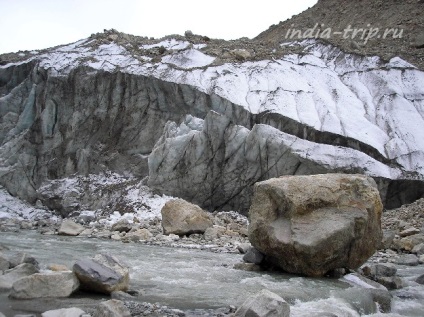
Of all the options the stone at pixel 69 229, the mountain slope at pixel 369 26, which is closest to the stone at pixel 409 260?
the stone at pixel 69 229

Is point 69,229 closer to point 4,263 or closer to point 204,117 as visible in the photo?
point 4,263

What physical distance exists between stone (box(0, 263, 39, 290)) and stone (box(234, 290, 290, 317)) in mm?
3673

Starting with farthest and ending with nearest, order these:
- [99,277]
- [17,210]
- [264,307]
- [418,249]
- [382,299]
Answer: [17,210], [418,249], [382,299], [99,277], [264,307]

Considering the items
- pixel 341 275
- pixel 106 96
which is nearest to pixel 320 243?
pixel 341 275

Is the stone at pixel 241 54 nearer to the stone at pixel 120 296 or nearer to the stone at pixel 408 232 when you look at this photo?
the stone at pixel 408 232

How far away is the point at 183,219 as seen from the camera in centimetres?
1662

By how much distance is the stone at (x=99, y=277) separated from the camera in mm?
6789

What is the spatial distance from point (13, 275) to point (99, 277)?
1.52 m

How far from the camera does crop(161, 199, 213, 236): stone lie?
16.5 metres

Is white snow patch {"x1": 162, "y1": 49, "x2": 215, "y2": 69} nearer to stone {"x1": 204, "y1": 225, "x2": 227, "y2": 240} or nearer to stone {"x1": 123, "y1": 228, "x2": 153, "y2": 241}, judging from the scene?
stone {"x1": 123, "y1": 228, "x2": 153, "y2": 241}

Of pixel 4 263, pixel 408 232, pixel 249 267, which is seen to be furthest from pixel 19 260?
pixel 408 232

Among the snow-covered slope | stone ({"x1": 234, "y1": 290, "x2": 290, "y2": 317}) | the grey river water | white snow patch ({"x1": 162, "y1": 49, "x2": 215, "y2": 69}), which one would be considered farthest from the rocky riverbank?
white snow patch ({"x1": 162, "y1": 49, "x2": 215, "y2": 69})

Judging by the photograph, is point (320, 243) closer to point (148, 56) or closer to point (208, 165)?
point (208, 165)

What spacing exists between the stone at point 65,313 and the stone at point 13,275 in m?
1.79
